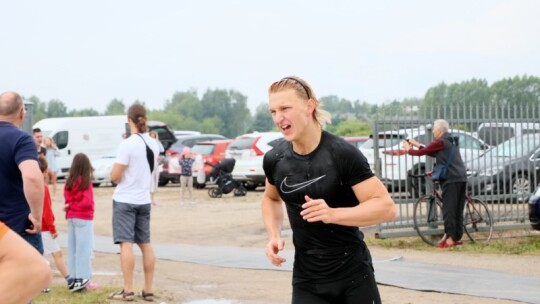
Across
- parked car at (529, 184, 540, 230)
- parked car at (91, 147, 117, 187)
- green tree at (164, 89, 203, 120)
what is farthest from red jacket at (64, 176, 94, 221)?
green tree at (164, 89, 203, 120)

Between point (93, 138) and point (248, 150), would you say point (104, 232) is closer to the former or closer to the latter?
point (248, 150)

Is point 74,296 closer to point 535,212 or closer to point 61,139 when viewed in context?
point 535,212

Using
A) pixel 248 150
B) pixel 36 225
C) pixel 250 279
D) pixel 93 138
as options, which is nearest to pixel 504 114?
pixel 250 279

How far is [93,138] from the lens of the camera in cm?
4216

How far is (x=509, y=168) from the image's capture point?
681 inches

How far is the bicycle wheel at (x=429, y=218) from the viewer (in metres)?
16.3

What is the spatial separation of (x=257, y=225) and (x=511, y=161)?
5119 mm

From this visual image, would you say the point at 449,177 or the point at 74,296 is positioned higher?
the point at 449,177

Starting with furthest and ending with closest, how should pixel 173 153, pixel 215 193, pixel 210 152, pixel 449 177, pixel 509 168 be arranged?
pixel 173 153
pixel 210 152
pixel 215 193
pixel 509 168
pixel 449 177

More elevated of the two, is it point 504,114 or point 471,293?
point 504,114

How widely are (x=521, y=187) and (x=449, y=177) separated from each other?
233 cm

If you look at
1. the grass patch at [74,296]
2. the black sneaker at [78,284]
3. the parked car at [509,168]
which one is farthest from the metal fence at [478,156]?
the black sneaker at [78,284]

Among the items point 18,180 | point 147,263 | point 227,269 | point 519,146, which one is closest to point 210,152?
point 519,146

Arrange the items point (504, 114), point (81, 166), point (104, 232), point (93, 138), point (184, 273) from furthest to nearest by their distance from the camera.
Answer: point (93, 138), point (104, 232), point (504, 114), point (184, 273), point (81, 166)
